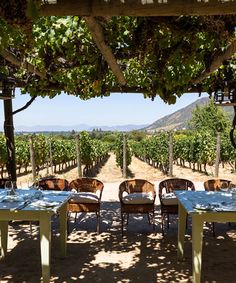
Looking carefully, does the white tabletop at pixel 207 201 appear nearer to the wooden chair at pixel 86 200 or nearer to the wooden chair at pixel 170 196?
the wooden chair at pixel 170 196

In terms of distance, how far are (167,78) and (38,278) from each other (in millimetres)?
3248

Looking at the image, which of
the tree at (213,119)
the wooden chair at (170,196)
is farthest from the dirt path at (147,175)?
the tree at (213,119)

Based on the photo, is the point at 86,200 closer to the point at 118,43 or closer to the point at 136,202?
the point at 136,202

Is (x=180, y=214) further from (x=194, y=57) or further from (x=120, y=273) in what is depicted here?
(x=194, y=57)

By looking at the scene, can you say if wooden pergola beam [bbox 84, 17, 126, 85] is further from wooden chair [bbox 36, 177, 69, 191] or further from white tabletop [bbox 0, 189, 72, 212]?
wooden chair [bbox 36, 177, 69, 191]

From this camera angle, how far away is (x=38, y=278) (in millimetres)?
4012

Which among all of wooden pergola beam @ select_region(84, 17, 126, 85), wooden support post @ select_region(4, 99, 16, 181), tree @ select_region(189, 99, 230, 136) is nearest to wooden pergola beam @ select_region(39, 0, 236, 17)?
wooden pergola beam @ select_region(84, 17, 126, 85)

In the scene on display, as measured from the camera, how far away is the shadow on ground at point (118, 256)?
13.3ft

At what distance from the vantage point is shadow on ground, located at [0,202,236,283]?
4.06 m

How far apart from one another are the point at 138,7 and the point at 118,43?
6.91 ft

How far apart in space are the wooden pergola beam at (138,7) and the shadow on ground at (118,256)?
2.84m

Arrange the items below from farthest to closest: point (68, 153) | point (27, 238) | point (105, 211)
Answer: point (68, 153) → point (105, 211) → point (27, 238)

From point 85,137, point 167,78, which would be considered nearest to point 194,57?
point 167,78

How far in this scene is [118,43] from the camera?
4.17 meters
